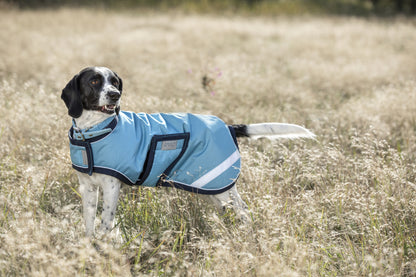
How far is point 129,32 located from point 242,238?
33.9ft

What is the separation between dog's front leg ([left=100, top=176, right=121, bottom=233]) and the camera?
8.46 feet

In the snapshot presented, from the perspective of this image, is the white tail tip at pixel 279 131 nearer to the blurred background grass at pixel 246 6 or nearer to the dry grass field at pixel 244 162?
the dry grass field at pixel 244 162

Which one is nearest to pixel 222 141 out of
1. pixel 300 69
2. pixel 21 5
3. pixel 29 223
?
pixel 29 223

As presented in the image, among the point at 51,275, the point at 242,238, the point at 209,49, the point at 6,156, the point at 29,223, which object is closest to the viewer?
the point at 51,275

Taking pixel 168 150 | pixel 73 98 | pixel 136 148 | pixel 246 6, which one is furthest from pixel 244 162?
pixel 246 6

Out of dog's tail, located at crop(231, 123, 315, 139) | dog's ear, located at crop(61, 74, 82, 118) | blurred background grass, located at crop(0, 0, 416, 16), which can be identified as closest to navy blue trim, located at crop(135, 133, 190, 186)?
dog's tail, located at crop(231, 123, 315, 139)

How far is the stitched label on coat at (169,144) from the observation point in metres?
2.66

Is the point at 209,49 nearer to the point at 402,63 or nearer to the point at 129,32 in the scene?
the point at 129,32

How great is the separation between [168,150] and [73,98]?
73 centimetres

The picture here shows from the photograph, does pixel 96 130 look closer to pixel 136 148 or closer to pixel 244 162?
→ pixel 136 148

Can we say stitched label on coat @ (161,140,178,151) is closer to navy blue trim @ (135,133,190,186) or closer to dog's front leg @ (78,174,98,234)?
navy blue trim @ (135,133,190,186)

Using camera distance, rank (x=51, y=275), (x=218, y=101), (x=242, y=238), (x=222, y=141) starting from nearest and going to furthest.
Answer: (x=51, y=275)
(x=242, y=238)
(x=222, y=141)
(x=218, y=101)

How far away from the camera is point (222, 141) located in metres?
2.73

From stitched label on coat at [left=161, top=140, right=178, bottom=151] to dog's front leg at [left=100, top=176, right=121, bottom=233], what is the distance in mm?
390
